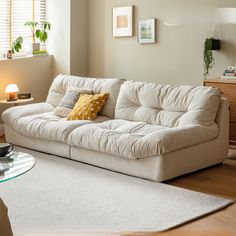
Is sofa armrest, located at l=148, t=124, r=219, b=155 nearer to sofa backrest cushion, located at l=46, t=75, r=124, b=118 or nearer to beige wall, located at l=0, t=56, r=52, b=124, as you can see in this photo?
sofa backrest cushion, located at l=46, t=75, r=124, b=118

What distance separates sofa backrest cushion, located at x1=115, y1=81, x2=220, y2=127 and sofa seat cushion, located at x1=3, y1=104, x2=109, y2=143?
1.14ft

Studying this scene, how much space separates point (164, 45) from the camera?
6977mm

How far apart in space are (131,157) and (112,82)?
1459 mm

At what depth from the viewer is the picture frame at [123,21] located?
727 cm

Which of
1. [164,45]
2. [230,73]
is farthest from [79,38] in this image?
[230,73]

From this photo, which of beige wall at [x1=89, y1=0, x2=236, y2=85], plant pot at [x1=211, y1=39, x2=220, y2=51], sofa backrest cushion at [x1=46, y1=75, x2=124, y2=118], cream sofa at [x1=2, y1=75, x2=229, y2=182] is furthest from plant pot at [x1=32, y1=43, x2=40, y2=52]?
Answer: plant pot at [x1=211, y1=39, x2=220, y2=51]

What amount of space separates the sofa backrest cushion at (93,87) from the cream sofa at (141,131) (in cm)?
1

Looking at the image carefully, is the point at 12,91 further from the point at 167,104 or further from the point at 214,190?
the point at 214,190

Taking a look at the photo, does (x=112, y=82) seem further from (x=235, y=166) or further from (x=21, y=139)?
(x=235, y=166)

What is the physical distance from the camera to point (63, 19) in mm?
7574

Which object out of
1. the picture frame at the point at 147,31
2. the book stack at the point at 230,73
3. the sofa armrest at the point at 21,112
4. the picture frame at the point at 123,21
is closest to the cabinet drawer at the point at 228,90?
the book stack at the point at 230,73

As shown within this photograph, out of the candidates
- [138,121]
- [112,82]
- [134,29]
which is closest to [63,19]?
[134,29]

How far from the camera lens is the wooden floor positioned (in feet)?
12.6

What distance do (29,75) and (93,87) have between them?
1.46 m
